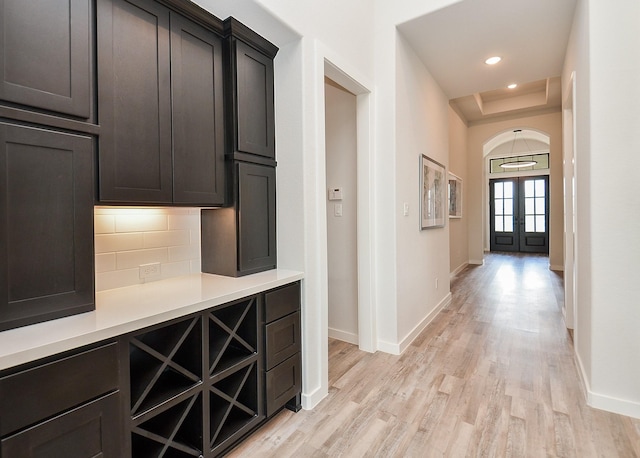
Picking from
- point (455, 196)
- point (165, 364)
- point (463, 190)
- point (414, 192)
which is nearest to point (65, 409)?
point (165, 364)

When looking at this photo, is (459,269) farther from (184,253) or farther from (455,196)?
(184,253)

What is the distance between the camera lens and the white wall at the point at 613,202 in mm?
1905

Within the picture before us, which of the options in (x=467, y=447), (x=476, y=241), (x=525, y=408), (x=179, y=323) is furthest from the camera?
(x=476, y=241)

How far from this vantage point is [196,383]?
4.79 ft

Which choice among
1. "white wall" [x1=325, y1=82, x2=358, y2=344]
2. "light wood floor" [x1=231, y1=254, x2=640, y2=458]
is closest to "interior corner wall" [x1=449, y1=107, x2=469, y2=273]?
"light wood floor" [x1=231, y1=254, x2=640, y2=458]

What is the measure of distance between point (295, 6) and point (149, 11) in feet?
2.70

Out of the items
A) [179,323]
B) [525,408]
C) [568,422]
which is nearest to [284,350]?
[179,323]

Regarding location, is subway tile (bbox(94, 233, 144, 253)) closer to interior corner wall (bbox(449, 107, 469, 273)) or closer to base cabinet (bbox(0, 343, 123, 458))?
base cabinet (bbox(0, 343, 123, 458))

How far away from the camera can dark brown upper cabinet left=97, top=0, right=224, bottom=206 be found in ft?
4.53

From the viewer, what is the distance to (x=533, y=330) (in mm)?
3344

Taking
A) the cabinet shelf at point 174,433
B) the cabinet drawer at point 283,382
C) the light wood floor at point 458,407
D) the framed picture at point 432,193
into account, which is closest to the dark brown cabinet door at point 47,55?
the cabinet shelf at point 174,433

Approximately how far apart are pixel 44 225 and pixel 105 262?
498 mm

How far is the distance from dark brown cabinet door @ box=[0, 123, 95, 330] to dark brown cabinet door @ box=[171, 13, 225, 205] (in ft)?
1.47

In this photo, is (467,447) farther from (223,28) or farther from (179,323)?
(223,28)
